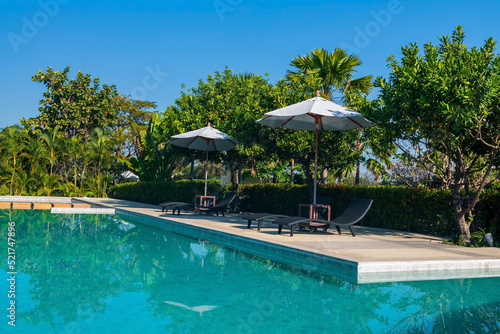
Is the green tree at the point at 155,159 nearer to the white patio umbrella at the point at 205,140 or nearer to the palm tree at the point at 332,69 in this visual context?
the white patio umbrella at the point at 205,140

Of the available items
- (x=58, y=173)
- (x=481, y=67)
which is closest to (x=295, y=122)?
(x=481, y=67)

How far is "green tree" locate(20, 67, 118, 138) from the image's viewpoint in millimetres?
33281

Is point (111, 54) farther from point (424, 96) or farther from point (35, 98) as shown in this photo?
point (35, 98)

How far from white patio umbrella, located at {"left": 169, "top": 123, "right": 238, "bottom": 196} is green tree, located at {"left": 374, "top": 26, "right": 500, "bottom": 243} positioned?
6.28 m

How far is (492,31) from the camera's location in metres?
9.23

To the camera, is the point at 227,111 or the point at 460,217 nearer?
the point at 460,217

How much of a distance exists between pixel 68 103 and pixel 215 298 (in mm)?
31405

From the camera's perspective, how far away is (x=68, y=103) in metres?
33.4

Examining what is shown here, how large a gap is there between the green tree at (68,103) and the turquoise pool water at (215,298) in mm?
26727

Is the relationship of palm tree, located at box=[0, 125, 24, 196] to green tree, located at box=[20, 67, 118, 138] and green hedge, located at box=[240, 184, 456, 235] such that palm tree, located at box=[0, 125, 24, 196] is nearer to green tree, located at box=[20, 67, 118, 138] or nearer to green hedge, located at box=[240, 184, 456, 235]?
green tree, located at box=[20, 67, 118, 138]

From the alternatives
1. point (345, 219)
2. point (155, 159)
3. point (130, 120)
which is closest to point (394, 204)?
point (345, 219)

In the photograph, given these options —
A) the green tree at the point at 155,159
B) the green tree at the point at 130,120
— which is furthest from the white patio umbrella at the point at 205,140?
the green tree at the point at 130,120

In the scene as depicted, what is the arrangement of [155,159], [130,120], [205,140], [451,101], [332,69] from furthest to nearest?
[130,120], [155,159], [332,69], [205,140], [451,101]

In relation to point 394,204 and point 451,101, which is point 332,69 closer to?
point 394,204
